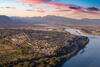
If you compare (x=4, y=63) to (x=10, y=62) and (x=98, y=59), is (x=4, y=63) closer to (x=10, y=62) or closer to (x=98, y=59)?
(x=10, y=62)

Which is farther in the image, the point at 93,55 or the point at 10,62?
the point at 93,55

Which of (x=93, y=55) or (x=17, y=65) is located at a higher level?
(x=17, y=65)

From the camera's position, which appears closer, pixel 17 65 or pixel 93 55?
pixel 17 65

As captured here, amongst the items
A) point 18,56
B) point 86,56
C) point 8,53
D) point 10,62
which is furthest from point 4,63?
point 86,56

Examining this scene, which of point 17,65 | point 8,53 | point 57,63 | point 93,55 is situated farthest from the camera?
point 93,55

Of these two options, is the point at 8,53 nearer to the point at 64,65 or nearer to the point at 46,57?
the point at 46,57

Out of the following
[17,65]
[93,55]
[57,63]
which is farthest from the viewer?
[93,55]

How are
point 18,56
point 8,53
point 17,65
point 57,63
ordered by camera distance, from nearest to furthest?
point 17,65 < point 57,63 < point 18,56 < point 8,53

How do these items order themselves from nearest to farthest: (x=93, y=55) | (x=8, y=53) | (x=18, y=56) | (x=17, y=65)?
(x=17, y=65) < (x=18, y=56) < (x=8, y=53) < (x=93, y=55)

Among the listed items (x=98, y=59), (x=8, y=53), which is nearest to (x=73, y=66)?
(x=98, y=59)
